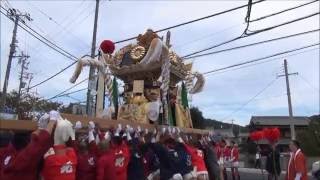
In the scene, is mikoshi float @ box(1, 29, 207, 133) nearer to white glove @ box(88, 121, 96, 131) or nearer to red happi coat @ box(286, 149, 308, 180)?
red happi coat @ box(286, 149, 308, 180)

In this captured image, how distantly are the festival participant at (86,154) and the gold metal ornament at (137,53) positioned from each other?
5.22 metres

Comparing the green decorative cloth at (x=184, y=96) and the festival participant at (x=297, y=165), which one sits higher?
the green decorative cloth at (x=184, y=96)

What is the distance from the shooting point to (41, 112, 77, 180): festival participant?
505cm

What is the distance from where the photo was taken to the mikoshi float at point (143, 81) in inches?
386

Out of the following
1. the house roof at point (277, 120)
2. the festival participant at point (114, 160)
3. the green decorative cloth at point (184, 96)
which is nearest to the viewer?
the festival participant at point (114, 160)

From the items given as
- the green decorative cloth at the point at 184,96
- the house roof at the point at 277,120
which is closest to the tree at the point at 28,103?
the green decorative cloth at the point at 184,96

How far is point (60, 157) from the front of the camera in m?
5.13

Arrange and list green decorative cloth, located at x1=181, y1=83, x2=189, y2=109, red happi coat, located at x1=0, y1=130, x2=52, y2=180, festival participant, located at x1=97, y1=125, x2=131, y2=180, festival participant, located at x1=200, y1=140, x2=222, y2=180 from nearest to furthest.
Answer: red happi coat, located at x1=0, y1=130, x2=52, y2=180 → festival participant, located at x1=97, y1=125, x2=131, y2=180 → festival participant, located at x1=200, y1=140, x2=222, y2=180 → green decorative cloth, located at x1=181, y1=83, x2=189, y2=109

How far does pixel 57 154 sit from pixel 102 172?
1.01 m

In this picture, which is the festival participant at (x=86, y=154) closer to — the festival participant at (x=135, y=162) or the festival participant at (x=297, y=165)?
the festival participant at (x=135, y=162)

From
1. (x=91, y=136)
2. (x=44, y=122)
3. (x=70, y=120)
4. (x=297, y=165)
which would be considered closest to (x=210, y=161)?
(x=297, y=165)

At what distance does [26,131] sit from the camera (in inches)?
209

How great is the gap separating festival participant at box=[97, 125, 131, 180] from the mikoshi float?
9.09ft

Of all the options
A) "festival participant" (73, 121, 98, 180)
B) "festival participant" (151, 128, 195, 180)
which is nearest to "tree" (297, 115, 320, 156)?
"festival participant" (151, 128, 195, 180)
